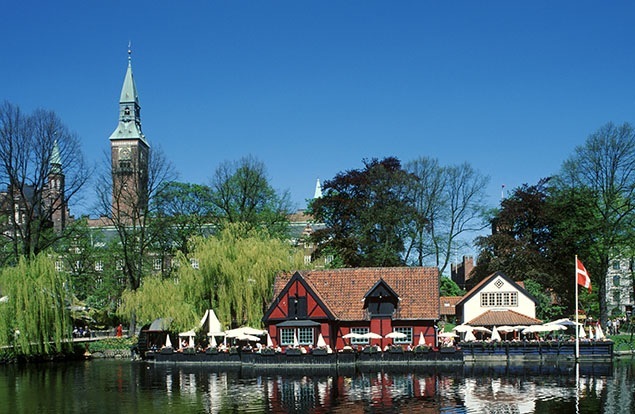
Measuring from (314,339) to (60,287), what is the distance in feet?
58.5

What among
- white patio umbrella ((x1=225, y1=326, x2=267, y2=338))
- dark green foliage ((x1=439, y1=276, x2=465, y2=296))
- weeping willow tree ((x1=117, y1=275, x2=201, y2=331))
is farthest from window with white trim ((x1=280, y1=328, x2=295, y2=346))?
dark green foliage ((x1=439, y1=276, x2=465, y2=296))

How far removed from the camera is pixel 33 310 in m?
47.8

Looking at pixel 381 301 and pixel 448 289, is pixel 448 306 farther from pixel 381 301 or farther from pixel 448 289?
pixel 381 301

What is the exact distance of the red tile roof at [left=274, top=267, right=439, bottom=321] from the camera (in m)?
49.3

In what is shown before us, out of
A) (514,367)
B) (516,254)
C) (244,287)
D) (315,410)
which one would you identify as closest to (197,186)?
(244,287)

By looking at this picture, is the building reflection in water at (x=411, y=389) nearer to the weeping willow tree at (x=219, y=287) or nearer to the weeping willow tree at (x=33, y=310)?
the weeping willow tree at (x=219, y=287)

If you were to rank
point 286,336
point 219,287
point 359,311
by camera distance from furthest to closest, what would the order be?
1. point 219,287
2. point 359,311
3. point 286,336

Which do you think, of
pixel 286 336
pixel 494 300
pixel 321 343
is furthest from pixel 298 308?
pixel 494 300

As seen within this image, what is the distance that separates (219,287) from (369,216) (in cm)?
1767

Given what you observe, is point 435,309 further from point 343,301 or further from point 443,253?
point 443,253

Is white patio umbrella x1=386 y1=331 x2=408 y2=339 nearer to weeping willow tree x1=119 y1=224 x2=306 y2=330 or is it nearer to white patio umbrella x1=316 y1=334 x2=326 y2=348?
white patio umbrella x1=316 y1=334 x2=326 y2=348

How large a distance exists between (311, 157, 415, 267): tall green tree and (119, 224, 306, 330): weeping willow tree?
507 inches

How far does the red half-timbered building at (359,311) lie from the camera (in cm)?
4891

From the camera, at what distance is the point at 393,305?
162 ft
